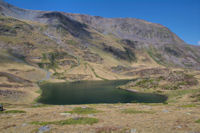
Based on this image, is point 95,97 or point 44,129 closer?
point 44,129

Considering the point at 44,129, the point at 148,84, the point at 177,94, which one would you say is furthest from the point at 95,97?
the point at 44,129

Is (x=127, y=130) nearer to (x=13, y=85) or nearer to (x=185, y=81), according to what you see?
(x=13, y=85)

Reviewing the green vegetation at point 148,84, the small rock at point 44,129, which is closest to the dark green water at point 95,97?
the green vegetation at point 148,84

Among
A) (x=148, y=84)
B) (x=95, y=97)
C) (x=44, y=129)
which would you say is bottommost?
(x=95, y=97)

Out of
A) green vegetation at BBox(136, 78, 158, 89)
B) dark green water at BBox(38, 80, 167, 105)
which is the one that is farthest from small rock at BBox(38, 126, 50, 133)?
green vegetation at BBox(136, 78, 158, 89)

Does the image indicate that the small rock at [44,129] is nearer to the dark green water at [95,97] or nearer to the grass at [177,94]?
the dark green water at [95,97]

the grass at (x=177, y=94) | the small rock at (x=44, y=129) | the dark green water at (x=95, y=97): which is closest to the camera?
the small rock at (x=44, y=129)

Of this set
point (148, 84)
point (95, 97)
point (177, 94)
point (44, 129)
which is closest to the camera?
point (44, 129)

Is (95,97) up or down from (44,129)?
down

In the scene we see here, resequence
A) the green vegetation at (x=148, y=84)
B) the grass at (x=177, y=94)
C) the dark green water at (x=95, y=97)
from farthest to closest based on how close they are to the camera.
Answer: the green vegetation at (x=148, y=84) < the grass at (x=177, y=94) < the dark green water at (x=95, y=97)

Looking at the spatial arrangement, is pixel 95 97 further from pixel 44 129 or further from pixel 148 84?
pixel 44 129

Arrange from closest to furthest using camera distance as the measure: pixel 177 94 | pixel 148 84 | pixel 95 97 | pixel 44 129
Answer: pixel 44 129
pixel 177 94
pixel 95 97
pixel 148 84

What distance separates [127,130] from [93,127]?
17.2ft

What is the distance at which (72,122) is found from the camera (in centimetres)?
2594
